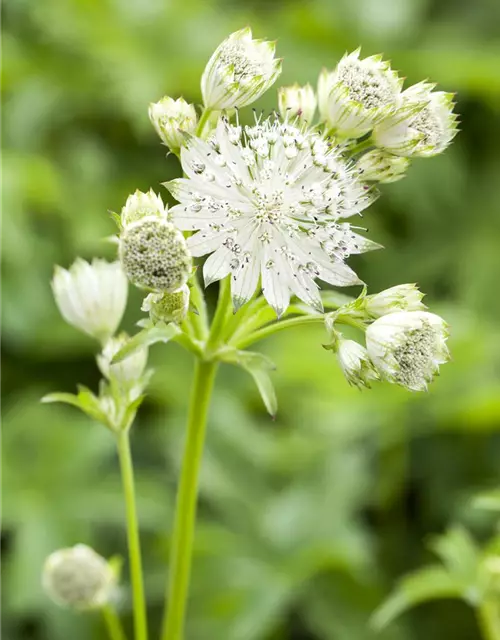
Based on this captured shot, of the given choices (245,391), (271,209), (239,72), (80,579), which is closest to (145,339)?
(271,209)

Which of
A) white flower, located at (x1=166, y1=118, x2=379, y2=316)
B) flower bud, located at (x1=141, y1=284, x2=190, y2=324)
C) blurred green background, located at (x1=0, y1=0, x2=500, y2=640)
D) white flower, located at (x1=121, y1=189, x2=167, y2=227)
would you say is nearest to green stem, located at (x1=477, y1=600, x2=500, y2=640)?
blurred green background, located at (x1=0, y1=0, x2=500, y2=640)

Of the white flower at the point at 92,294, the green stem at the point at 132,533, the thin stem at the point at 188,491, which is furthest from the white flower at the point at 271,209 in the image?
the green stem at the point at 132,533

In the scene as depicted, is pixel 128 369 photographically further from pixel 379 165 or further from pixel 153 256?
pixel 379 165

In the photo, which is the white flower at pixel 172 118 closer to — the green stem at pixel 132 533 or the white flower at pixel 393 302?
the white flower at pixel 393 302

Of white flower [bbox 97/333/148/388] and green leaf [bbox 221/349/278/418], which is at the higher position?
white flower [bbox 97/333/148/388]

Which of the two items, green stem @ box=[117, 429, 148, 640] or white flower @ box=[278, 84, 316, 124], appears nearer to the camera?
white flower @ box=[278, 84, 316, 124]

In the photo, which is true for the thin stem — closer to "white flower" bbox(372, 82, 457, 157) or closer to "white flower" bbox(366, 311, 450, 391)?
"white flower" bbox(366, 311, 450, 391)

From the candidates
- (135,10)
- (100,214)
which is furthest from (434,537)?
(135,10)
